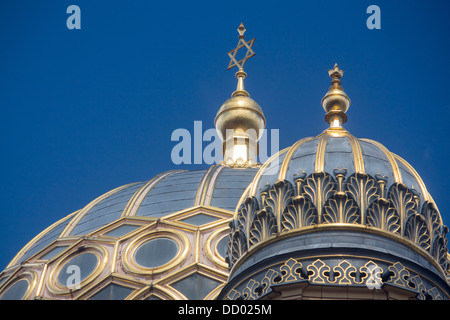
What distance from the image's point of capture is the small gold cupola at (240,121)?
135 ft

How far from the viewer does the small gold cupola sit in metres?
41.0

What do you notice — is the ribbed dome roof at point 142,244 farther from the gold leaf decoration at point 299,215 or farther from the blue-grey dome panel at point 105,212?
the gold leaf decoration at point 299,215

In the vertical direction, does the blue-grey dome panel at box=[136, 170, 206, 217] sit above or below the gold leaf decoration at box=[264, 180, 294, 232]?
above

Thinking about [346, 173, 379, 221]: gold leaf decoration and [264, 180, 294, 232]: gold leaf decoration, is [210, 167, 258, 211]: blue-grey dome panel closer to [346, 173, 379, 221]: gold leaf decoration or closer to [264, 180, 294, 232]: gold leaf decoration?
[264, 180, 294, 232]: gold leaf decoration

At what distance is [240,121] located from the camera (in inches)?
1657

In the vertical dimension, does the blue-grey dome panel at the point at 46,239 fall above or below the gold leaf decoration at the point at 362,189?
above

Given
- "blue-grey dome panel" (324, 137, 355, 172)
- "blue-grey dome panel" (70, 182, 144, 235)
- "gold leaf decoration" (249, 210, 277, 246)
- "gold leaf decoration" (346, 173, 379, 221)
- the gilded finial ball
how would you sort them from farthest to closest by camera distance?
the gilded finial ball < "blue-grey dome panel" (70, 182, 144, 235) < "blue-grey dome panel" (324, 137, 355, 172) < "gold leaf decoration" (249, 210, 277, 246) < "gold leaf decoration" (346, 173, 379, 221)

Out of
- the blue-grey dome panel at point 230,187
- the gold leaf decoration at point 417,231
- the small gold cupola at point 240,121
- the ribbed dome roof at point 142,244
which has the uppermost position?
the small gold cupola at point 240,121

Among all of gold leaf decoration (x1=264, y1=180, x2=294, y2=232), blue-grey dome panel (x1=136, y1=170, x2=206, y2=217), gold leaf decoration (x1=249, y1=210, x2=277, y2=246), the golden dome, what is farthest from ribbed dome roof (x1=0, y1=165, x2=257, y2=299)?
gold leaf decoration (x1=264, y1=180, x2=294, y2=232)

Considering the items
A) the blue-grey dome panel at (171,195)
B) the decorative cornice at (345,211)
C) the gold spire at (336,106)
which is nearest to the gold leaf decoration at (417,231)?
the decorative cornice at (345,211)

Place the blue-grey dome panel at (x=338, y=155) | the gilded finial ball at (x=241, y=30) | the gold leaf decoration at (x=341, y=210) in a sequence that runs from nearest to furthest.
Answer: the gold leaf decoration at (x=341, y=210), the blue-grey dome panel at (x=338, y=155), the gilded finial ball at (x=241, y=30)

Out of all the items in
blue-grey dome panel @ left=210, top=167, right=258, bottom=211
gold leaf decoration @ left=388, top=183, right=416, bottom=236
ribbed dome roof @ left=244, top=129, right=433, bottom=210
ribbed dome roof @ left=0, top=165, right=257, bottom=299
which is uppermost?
blue-grey dome panel @ left=210, top=167, right=258, bottom=211
